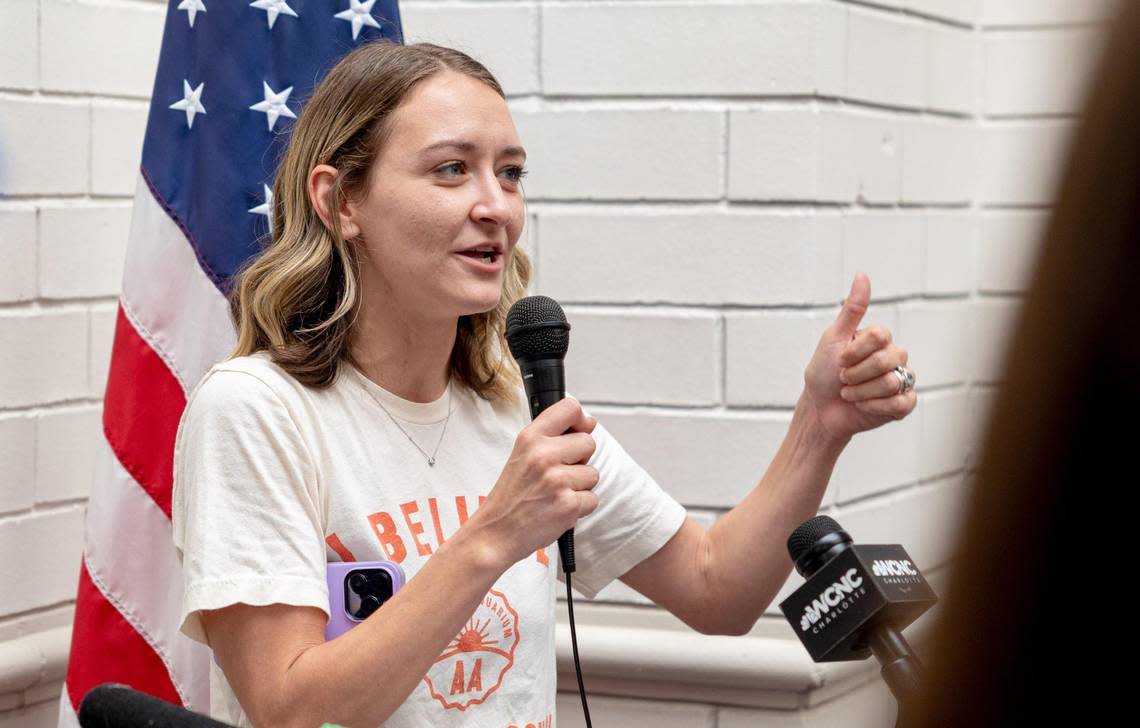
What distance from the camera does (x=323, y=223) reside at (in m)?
1.76

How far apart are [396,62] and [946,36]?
1395 mm

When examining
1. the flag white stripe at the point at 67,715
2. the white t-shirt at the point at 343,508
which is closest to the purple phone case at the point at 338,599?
the white t-shirt at the point at 343,508

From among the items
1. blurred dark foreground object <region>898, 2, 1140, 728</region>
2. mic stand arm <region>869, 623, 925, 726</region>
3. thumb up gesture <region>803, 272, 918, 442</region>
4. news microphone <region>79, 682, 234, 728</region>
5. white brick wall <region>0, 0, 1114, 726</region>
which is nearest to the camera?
blurred dark foreground object <region>898, 2, 1140, 728</region>

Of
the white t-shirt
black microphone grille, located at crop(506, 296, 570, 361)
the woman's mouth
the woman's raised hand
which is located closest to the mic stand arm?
the woman's raised hand

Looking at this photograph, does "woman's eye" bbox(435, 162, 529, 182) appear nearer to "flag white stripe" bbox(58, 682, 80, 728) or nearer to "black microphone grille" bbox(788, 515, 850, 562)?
"black microphone grille" bbox(788, 515, 850, 562)

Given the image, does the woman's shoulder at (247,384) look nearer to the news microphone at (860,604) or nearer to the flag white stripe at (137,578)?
the flag white stripe at (137,578)

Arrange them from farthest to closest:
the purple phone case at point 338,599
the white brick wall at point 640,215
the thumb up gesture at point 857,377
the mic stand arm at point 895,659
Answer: the white brick wall at point 640,215
the thumb up gesture at point 857,377
the purple phone case at point 338,599
the mic stand arm at point 895,659

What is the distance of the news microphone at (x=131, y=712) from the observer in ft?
2.68

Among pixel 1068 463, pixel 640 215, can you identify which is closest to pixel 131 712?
pixel 1068 463

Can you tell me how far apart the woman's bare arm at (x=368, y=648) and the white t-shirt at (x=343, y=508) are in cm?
5

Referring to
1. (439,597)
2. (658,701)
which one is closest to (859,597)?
(439,597)

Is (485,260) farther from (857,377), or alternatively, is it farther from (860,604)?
(860,604)

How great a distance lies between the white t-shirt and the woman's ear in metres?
0.19

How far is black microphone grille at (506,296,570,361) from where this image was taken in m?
1.49
